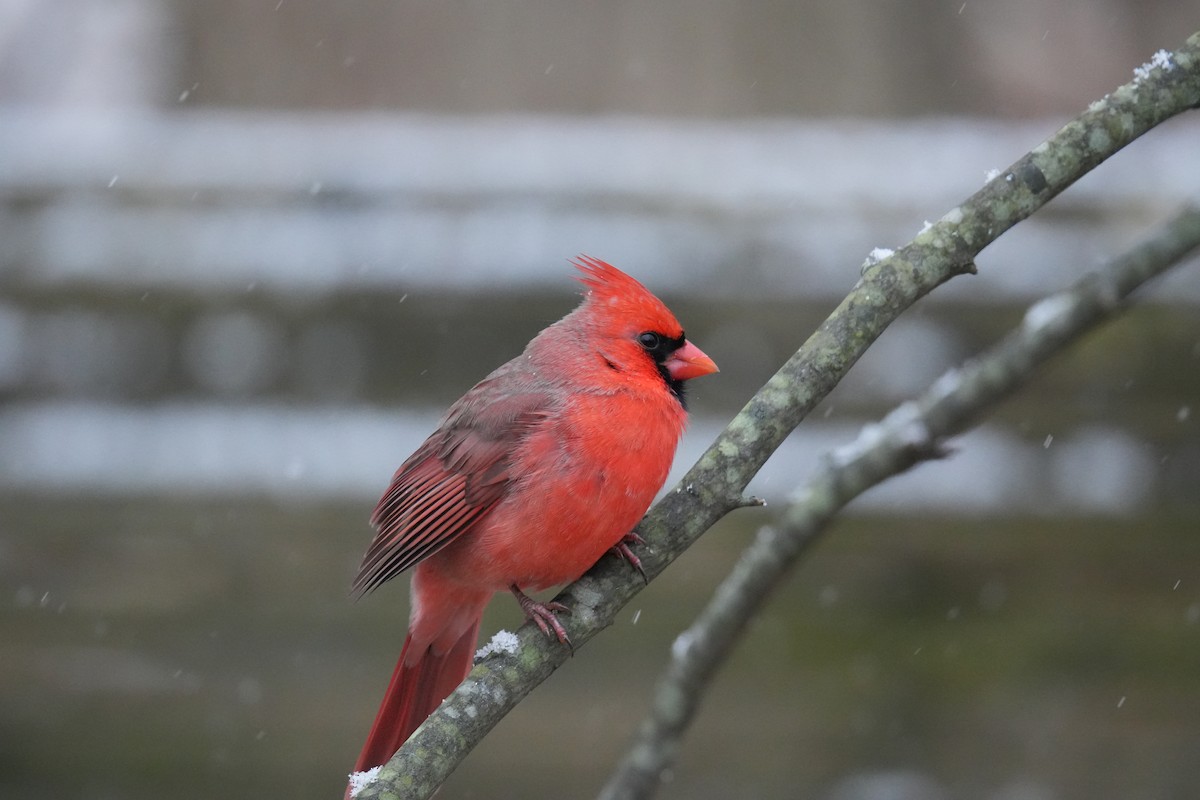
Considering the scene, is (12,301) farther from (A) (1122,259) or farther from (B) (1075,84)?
(B) (1075,84)

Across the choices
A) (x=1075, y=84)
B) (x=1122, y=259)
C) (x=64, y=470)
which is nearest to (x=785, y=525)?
(x=1122, y=259)

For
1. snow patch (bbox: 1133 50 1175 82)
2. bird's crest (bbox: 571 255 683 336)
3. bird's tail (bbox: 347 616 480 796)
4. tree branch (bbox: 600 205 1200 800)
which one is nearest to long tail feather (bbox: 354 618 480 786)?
bird's tail (bbox: 347 616 480 796)

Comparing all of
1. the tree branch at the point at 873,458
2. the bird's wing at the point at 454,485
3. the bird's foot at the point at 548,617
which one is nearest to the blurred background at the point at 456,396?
the bird's wing at the point at 454,485

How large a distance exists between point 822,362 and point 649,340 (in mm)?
473

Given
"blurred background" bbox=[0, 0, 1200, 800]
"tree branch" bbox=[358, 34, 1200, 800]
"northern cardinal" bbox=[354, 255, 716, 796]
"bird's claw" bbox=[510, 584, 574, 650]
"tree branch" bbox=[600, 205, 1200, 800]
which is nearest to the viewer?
"tree branch" bbox=[600, 205, 1200, 800]

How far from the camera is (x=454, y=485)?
203 cm

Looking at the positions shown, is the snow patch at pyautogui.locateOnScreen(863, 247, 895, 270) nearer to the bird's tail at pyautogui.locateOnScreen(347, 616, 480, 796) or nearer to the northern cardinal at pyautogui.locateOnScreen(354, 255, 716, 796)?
the northern cardinal at pyautogui.locateOnScreen(354, 255, 716, 796)

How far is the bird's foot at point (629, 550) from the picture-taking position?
68.7 inches

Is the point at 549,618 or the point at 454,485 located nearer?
the point at 549,618

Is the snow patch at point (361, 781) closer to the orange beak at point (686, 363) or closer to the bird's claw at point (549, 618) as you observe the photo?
the bird's claw at point (549, 618)

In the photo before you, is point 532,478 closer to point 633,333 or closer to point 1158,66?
point 633,333

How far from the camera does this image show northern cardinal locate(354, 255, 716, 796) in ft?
6.19

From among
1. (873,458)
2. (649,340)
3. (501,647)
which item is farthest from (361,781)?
(649,340)

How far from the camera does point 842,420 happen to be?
3.73 metres
